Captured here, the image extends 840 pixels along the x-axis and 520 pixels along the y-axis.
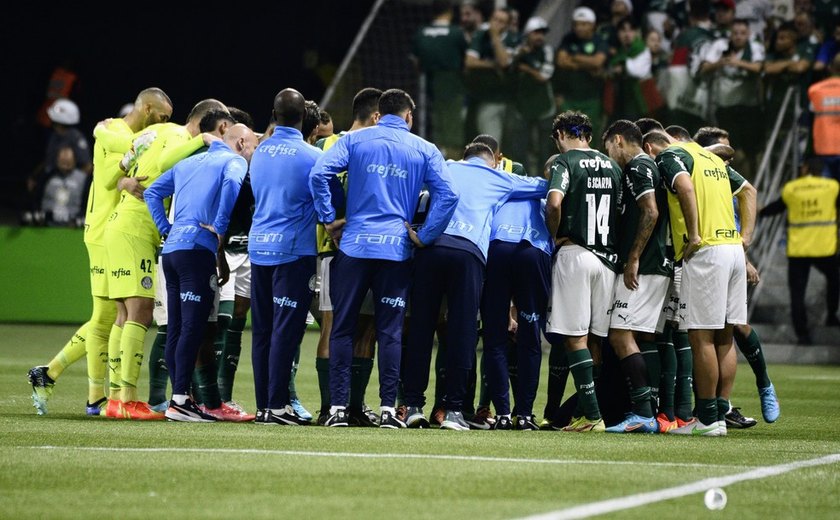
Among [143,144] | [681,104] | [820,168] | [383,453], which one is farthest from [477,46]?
[383,453]

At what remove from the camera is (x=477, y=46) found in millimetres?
19688

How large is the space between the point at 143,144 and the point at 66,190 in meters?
12.4

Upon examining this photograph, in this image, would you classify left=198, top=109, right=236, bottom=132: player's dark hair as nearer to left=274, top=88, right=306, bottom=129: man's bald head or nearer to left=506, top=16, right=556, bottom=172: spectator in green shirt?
left=274, top=88, right=306, bottom=129: man's bald head

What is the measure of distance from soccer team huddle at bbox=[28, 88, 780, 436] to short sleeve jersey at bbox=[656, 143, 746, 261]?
0.01 m

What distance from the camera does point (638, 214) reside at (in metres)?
10.2

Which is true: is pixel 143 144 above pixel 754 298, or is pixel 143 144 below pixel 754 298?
above

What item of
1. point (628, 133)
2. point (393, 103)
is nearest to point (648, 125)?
point (628, 133)

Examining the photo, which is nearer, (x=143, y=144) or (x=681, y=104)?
(x=143, y=144)

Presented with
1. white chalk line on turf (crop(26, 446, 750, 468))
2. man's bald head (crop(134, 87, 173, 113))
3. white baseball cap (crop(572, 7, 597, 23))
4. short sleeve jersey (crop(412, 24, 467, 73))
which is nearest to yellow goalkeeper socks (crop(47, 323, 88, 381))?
man's bald head (crop(134, 87, 173, 113))

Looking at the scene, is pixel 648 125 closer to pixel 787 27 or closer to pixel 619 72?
pixel 619 72

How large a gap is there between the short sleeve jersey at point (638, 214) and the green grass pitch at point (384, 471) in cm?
126

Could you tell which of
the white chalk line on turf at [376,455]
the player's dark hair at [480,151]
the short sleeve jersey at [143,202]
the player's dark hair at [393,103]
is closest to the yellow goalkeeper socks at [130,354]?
the short sleeve jersey at [143,202]

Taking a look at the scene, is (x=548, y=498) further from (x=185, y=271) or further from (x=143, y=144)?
(x=143, y=144)

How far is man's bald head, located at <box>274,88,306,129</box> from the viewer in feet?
33.2
